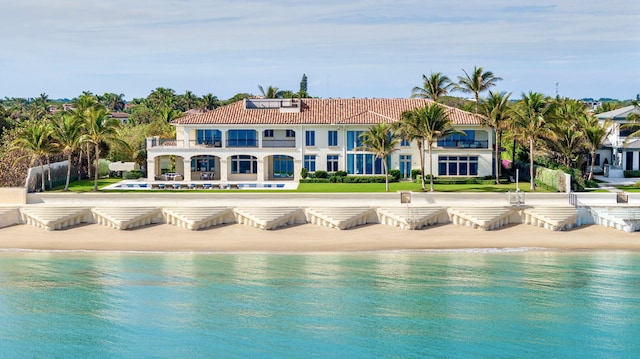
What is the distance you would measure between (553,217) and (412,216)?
747cm

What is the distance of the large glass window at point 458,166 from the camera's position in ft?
198

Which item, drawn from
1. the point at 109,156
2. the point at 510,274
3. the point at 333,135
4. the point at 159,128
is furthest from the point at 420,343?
the point at 159,128

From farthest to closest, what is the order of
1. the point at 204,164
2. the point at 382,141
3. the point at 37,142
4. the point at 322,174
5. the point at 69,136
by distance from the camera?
the point at 204,164 → the point at 322,174 → the point at 382,141 → the point at 69,136 → the point at 37,142

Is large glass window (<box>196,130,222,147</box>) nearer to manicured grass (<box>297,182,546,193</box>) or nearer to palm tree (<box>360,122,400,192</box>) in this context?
manicured grass (<box>297,182,546,193</box>)

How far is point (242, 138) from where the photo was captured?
206 ft

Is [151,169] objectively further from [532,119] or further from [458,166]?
[532,119]

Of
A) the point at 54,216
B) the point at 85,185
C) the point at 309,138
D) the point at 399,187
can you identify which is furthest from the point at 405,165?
the point at 54,216

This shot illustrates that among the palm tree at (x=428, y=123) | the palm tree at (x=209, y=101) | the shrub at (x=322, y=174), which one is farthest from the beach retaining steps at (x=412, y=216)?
the palm tree at (x=209, y=101)

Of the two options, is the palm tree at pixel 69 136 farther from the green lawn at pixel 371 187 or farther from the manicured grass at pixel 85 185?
the green lawn at pixel 371 187

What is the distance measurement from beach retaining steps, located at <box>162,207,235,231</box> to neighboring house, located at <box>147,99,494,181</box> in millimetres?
15850

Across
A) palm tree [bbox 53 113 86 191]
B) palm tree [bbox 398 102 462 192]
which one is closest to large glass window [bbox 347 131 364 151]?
palm tree [bbox 398 102 462 192]

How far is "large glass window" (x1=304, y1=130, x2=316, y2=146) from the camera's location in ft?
204

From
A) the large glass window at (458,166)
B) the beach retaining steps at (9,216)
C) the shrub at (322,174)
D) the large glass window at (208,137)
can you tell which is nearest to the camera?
the beach retaining steps at (9,216)

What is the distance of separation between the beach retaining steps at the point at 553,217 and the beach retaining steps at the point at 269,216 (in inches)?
481
